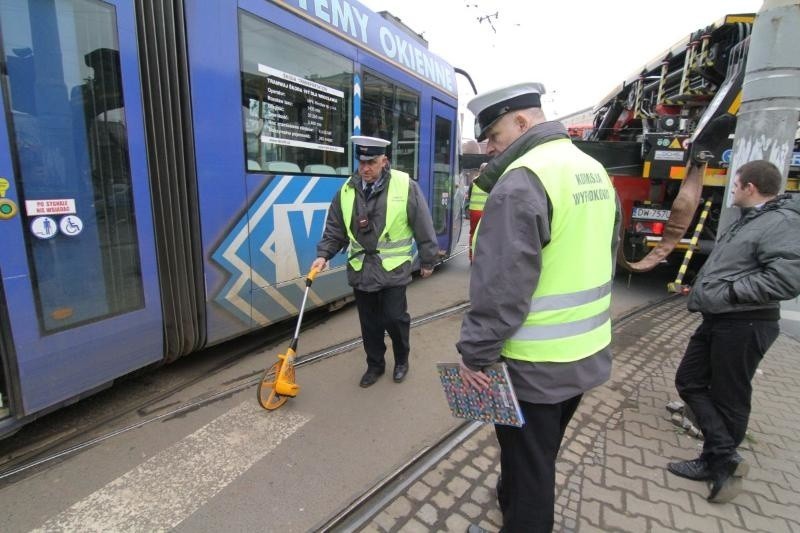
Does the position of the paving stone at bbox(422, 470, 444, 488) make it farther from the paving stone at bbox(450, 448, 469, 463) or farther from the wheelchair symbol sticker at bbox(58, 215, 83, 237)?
the wheelchair symbol sticker at bbox(58, 215, 83, 237)

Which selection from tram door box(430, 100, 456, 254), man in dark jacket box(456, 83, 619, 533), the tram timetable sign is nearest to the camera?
man in dark jacket box(456, 83, 619, 533)

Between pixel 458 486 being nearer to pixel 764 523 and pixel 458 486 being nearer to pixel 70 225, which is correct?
pixel 764 523

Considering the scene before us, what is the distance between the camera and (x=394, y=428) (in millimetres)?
3023

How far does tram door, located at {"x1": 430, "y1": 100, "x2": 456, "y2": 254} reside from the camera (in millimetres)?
6486

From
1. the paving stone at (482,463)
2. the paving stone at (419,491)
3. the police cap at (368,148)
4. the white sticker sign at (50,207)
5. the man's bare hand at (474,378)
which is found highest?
the police cap at (368,148)

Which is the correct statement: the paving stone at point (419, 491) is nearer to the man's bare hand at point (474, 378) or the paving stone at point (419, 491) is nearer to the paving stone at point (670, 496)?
the man's bare hand at point (474, 378)

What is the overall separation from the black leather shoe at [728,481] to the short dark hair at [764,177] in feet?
4.54

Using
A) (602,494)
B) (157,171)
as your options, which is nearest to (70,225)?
(157,171)

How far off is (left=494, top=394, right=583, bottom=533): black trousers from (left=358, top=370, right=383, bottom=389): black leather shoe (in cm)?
191

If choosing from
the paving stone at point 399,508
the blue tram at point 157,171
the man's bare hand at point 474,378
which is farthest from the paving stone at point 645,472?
the blue tram at point 157,171

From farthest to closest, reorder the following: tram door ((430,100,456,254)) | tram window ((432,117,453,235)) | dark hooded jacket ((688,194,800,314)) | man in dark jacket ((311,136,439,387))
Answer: tram window ((432,117,453,235)) → tram door ((430,100,456,254)) → man in dark jacket ((311,136,439,387)) → dark hooded jacket ((688,194,800,314))

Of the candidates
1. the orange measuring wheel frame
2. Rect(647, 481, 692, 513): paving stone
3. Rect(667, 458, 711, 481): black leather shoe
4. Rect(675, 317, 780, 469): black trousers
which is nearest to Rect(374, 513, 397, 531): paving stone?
the orange measuring wheel frame

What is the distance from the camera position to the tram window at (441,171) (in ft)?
21.6

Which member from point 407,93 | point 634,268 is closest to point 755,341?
point 634,268
